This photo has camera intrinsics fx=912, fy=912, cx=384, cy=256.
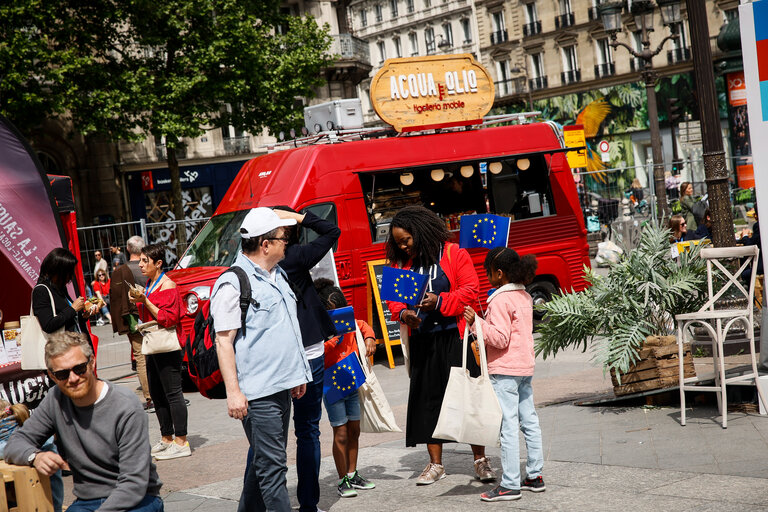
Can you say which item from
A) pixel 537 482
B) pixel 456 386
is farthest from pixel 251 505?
pixel 537 482

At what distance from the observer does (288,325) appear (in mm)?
4762

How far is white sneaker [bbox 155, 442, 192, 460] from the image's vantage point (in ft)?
25.0

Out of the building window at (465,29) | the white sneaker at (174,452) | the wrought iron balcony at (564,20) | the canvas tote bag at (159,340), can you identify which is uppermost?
the building window at (465,29)

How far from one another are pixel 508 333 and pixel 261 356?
5.34ft

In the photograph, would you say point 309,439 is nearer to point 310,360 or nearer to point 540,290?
point 310,360

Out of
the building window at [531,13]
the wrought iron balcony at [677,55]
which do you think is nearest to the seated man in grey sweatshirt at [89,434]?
the wrought iron balcony at [677,55]

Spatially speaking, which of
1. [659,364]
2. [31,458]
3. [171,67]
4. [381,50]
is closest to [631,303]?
[659,364]

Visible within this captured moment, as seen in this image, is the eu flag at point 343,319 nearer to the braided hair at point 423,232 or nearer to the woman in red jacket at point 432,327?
the woman in red jacket at point 432,327

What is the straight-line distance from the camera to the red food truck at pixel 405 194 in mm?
11484

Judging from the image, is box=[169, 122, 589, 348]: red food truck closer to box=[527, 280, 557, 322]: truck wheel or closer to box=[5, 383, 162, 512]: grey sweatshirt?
box=[527, 280, 557, 322]: truck wheel

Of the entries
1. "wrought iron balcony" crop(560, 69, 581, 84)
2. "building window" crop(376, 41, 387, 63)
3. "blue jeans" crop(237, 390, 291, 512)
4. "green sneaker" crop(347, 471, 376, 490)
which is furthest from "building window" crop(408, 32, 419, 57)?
"blue jeans" crop(237, 390, 291, 512)

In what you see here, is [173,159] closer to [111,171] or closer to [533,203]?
[111,171]

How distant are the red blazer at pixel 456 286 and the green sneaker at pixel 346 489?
3.62 ft

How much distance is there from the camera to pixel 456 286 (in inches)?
230
